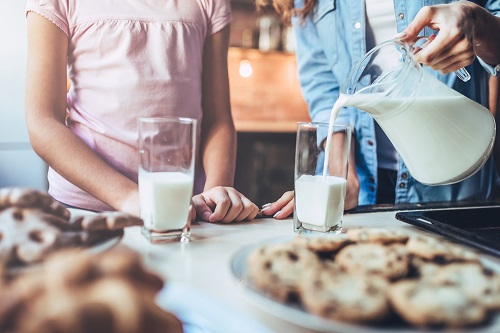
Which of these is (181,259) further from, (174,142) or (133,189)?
(133,189)

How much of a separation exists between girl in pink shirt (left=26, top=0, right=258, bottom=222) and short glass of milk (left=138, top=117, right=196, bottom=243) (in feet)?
0.66

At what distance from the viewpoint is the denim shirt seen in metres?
1.14

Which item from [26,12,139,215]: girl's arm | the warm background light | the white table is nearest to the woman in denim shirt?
the white table

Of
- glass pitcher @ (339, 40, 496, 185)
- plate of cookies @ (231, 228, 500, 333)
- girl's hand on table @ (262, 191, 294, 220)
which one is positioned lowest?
girl's hand on table @ (262, 191, 294, 220)

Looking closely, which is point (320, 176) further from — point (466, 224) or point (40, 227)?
point (40, 227)

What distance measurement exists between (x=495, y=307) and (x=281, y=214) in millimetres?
422

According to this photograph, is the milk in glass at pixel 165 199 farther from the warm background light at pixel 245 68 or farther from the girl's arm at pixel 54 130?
the warm background light at pixel 245 68

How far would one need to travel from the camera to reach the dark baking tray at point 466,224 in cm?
59

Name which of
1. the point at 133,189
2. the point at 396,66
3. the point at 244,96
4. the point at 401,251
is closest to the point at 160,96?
the point at 133,189

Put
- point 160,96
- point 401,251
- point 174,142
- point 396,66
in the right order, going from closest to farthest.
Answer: point 401,251 < point 174,142 < point 396,66 < point 160,96

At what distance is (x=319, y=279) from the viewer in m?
0.40

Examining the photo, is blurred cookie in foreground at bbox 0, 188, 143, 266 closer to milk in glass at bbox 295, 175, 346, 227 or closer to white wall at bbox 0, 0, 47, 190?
milk in glass at bbox 295, 175, 346, 227

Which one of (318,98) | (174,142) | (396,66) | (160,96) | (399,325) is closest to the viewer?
(399,325)

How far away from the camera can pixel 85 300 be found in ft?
1.06
